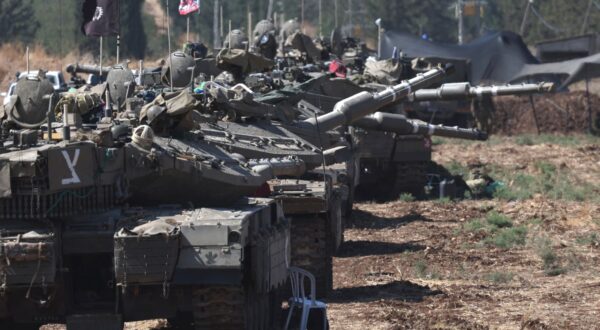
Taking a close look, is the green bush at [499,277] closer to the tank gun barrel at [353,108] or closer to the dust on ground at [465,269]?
the dust on ground at [465,269]

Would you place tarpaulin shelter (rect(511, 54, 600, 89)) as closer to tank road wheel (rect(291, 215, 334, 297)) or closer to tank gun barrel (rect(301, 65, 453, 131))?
tank gun barrel (rect(301, 65, 453, 131))

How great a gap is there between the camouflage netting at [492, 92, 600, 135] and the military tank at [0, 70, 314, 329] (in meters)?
36.5

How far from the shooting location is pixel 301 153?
19.9 meters

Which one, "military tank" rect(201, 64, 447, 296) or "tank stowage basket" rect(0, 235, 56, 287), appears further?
"military tank" rect(201, 64, 447, 296)

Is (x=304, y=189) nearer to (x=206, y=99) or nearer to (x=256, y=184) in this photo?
(x=206, y=99)

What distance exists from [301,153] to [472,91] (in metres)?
11.3

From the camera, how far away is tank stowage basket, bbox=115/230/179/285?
13484mm

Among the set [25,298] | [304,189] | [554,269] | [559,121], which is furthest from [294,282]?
[559,121]

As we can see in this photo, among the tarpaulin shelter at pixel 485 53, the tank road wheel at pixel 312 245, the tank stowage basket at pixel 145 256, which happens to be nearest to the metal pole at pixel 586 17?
the tarpaulin shelter at pixel 485 53

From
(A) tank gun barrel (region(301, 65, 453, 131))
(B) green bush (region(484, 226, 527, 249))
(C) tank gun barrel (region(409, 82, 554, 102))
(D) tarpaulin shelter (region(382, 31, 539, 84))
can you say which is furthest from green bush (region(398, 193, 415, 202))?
(D) tarpaulin shelter (region(382, 31, 539, 84))

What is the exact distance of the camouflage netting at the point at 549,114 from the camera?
50750 millimetres

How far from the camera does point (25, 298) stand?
547 inches

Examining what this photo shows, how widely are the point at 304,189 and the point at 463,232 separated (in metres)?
7.43

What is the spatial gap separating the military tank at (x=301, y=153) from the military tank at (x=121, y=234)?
9.37 feet
